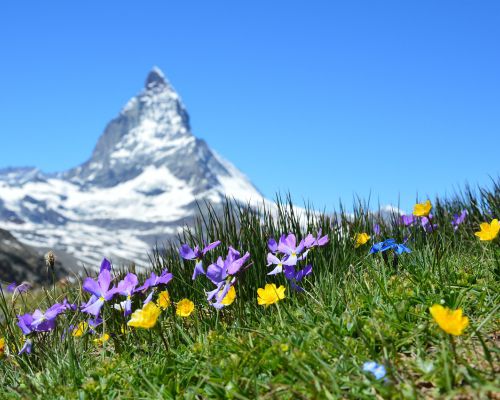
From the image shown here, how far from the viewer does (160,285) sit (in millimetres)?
4973

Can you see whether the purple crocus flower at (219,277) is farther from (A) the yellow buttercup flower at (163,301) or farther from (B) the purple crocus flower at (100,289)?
(B) the purple crocus flower at (100,289)

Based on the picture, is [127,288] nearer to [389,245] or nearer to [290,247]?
[290,247]

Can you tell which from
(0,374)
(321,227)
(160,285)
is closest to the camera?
(0,374)

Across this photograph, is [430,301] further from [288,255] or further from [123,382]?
[123,382]

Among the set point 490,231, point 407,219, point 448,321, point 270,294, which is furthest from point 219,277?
point 407,219

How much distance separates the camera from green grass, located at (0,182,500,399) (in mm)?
3059

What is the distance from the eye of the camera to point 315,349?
3.51m

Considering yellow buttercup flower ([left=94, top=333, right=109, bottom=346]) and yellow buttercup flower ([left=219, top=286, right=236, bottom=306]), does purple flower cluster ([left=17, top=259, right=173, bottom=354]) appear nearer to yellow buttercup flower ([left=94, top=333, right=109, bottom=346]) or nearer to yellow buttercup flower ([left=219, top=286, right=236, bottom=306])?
yellow buttercup flower ([left=94, top=333, right=109, bottom=346])

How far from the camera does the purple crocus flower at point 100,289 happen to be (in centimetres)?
430

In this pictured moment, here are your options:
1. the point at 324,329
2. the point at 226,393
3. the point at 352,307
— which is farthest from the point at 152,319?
the point at 352,307

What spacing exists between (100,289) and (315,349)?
1.84 meters

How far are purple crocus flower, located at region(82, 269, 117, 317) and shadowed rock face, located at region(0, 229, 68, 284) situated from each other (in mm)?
17953

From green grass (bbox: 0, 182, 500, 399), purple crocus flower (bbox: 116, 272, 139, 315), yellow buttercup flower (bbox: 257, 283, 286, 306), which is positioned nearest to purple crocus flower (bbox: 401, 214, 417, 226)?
green grass (bbox: 0, 182, 500, 399)

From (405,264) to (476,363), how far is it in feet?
5.59
